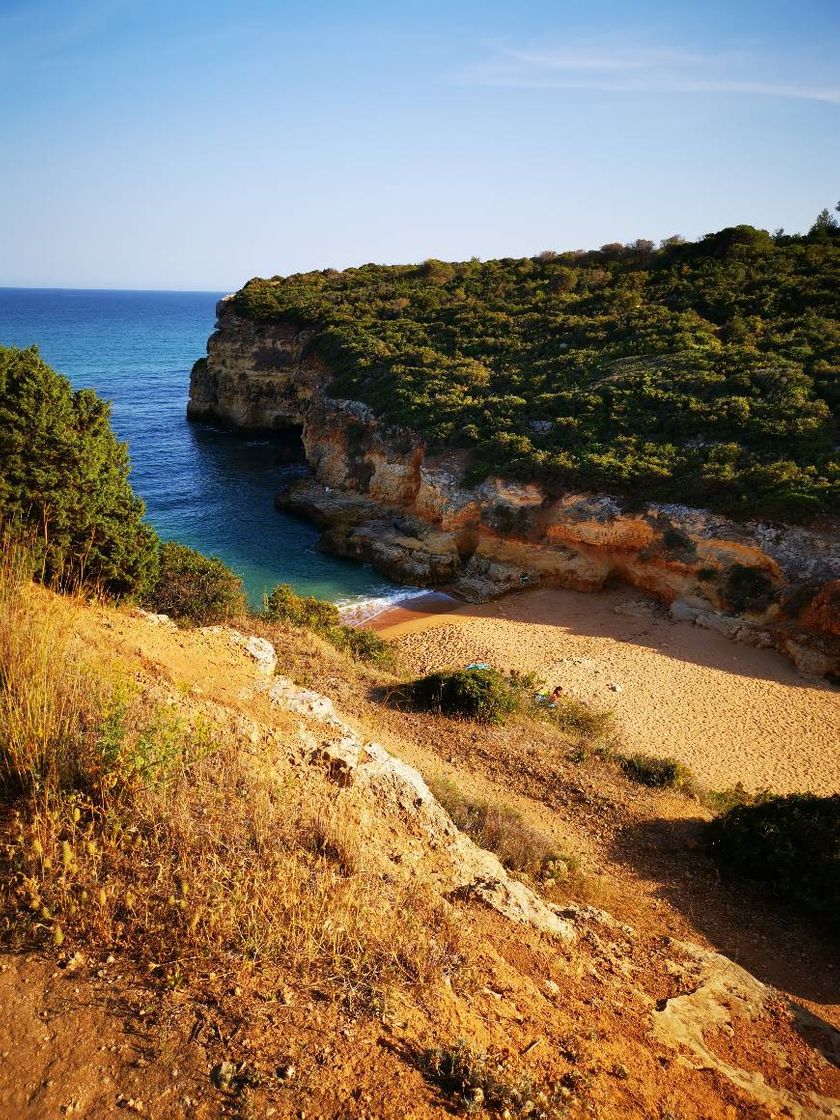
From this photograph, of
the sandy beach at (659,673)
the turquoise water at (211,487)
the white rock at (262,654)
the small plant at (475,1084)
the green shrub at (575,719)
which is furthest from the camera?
the turquoise water at (211,487)

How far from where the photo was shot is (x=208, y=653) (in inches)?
408

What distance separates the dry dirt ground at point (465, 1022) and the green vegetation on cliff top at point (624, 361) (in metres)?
18.2

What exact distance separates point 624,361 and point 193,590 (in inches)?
1033

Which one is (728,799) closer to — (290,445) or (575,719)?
(575,719)

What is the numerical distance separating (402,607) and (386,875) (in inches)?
773

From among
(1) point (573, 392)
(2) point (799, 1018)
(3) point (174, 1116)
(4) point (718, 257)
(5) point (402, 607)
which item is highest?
(4) point (718, 257)

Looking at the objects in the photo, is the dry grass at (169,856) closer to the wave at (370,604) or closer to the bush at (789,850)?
the bush at (789,850)

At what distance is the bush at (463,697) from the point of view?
43.8 ft

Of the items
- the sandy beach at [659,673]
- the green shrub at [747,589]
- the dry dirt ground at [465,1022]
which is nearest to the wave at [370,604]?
the sandy beach at [659,673]

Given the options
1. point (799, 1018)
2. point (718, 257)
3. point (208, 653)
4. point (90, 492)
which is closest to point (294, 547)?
point (90, 492)

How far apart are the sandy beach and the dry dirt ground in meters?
7.94

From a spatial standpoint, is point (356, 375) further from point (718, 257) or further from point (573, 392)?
point (718, 257)

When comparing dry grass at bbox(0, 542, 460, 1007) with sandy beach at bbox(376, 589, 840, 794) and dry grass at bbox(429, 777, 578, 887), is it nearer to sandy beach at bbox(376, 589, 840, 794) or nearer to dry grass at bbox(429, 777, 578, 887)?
dry grass at bbox(429, 777, 578, 887)

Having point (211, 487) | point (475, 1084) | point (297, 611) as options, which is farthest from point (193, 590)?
point (211, 487)
